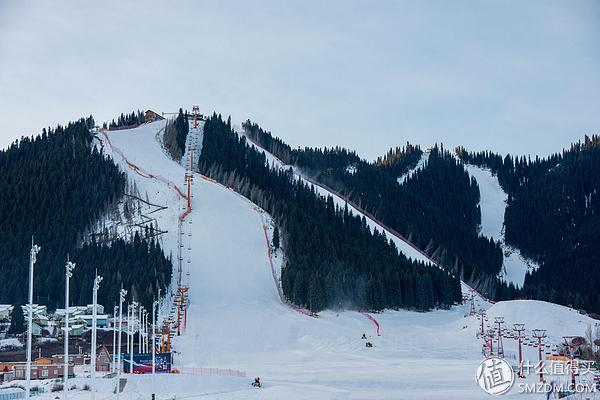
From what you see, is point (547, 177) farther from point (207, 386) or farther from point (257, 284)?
point (207, 386)

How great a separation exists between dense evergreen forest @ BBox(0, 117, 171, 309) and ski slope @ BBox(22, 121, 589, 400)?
4663mm

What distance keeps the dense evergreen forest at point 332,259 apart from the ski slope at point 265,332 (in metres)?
2.38

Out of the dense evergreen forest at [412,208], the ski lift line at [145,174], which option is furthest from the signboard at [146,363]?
the dense evergreen forest at [412,208]

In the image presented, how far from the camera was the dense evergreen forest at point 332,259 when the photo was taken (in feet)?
300

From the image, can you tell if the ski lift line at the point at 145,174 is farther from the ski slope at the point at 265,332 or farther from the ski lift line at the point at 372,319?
the ski lift line at the point at 372,319

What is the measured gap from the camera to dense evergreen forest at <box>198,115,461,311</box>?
9138 centimetres

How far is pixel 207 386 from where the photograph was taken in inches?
1976

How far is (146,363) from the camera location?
5891cm

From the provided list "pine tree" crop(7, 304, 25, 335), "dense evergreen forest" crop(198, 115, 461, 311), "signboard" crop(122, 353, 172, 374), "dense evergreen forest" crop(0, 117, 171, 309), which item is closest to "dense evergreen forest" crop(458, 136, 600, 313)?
"dense evergreen forest" crop(198, 115, 461, 311)

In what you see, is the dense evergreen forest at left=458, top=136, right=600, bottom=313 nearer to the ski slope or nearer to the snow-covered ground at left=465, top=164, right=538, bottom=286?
the snow-covered ground at left=465, top=164, right=538, bottom=286

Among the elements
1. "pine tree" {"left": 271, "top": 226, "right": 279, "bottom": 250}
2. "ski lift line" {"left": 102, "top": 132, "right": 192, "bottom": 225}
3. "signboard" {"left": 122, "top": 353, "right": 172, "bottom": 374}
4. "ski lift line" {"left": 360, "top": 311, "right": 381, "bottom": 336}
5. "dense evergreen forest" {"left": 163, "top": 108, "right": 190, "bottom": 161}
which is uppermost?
"dense evergreen forest" {"left": 163, "top": 108, "right": 190, "bottom": 161}

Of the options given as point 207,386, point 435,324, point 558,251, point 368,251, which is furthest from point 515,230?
point 207,386

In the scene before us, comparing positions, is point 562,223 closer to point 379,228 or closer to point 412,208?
point 412,208

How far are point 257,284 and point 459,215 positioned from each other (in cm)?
10851
